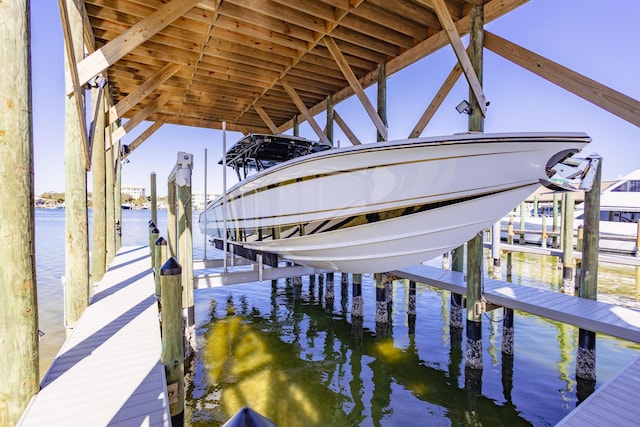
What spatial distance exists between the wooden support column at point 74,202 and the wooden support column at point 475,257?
5.53 m

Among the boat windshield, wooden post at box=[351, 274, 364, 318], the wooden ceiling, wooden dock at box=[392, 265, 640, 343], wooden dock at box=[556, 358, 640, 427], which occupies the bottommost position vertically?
wooden post at box=[351, 274, 364, 318]

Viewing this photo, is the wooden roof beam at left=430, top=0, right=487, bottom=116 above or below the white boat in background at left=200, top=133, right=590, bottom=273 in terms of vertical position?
above

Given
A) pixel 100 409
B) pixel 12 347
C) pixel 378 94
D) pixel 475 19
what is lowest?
pixel 100 409

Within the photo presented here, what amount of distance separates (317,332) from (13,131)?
21.0 feet

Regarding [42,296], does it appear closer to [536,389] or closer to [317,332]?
[317,332]

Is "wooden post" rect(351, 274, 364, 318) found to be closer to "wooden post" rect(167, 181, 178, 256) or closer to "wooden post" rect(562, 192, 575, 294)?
"wooden post" rect(167, 181, 178, 256)

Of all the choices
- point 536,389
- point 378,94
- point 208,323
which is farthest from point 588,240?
point 208,323

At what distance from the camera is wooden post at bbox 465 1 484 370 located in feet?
15.4

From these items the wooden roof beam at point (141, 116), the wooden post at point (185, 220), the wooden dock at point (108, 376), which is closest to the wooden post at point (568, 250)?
the wooden post at point (185, 220)

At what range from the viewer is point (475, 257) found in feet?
16.3

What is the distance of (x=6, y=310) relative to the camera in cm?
→ 215

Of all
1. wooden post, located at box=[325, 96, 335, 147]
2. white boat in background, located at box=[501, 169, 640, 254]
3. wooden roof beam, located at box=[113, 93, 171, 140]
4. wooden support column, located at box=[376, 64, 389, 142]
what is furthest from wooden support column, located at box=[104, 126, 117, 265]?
white boat in background, located at box=[501, 169, 640, 254]

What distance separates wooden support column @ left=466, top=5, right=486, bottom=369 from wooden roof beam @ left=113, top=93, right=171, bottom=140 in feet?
22.8

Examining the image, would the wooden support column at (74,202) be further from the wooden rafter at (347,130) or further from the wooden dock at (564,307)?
the wooden dock at (564,307)
